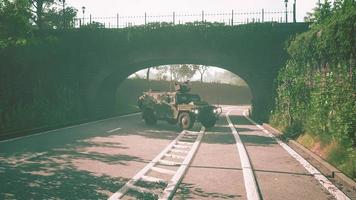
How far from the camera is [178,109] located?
55.5ft

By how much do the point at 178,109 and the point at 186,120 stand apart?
0.73 meters

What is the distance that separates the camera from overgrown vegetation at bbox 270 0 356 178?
8422 millimetres

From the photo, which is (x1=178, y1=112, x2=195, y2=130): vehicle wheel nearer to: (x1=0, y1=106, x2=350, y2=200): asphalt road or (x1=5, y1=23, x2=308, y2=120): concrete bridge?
(x1=0, y1=106, x2=350, y2=200): asphalt road

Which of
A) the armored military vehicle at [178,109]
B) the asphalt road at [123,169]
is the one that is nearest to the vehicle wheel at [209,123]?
the armored military vehicle at [178,109]

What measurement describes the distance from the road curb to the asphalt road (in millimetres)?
414

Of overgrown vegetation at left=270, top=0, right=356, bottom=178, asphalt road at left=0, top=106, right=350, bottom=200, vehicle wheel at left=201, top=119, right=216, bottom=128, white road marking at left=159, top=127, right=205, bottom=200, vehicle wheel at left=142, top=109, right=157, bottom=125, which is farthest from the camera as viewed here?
vehicle wheel at left=142, top=109, right=157, bottom=125

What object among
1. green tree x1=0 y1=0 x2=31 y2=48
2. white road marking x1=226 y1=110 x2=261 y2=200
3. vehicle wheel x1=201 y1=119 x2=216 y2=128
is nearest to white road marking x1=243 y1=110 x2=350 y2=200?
white road marking x1=226 y1=110 x2=261 y2=200

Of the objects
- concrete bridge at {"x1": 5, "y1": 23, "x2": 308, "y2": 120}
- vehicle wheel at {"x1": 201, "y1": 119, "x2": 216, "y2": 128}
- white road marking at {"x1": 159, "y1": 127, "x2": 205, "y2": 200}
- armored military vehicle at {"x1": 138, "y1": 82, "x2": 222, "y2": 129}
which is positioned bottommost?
white road marking at {"x1": 159, "y1": 127, "x2": 205, "y2": 200}

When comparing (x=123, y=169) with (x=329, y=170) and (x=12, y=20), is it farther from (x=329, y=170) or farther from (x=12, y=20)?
(x=12, y=20)

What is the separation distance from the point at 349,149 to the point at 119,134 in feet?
29.4

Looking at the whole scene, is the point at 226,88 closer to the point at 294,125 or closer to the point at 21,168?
the point at 294,125

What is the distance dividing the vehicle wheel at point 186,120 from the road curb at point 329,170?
19.1ft

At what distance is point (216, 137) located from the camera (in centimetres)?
1377

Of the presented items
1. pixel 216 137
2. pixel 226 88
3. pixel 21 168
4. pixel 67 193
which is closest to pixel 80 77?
pixel 216 137
